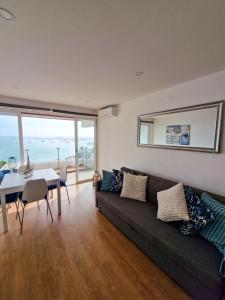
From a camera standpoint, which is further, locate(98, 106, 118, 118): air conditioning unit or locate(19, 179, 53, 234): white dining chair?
locate(98, 106, 118, 118): air conditioning unit

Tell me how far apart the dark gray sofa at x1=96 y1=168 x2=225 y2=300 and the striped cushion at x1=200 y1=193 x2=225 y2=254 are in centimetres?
6

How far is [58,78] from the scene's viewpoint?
2.31 m

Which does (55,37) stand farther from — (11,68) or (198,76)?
(198,76)

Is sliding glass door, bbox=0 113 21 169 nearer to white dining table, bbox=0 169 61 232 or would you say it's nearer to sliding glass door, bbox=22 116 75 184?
sliding glass door, bbox=22 116 75 184

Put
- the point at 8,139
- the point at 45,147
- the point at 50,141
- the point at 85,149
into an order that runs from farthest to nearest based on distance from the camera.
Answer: the point at 45,147, the point at 50,141, the point at 85,149, the point at 8,139

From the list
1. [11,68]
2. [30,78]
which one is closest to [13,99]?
[30,78]

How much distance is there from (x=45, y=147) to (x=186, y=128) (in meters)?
4.59

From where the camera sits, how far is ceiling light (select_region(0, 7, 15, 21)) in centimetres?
109

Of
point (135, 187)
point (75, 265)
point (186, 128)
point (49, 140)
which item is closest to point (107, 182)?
point (135, 187)

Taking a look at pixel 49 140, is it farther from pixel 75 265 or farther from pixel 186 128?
pixel 186 128

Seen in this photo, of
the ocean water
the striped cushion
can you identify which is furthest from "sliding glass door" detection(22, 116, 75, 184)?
the striped cushion

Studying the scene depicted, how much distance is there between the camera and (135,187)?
271 cm

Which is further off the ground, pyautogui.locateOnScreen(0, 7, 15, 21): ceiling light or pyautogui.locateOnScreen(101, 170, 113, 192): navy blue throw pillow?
pyautogui.locateOnScreen(0, 7, 15, 21): ceiling light

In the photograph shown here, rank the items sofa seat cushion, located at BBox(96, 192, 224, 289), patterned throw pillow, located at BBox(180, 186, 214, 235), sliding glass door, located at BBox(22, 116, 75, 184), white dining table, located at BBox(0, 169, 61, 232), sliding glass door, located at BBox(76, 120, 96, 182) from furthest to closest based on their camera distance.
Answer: sliding glass door, located at BBox(76, 120, 96, 182) < sliding glass door, located at BBox(22, 116, 75, 184) < white dining table, located at BBox(0, 169, 61, 232) < patterned throw pillow, located at BBox(180, 186, 214, 235) < sofa seat cushion, located at BBox(96, 192, 224, 289)
